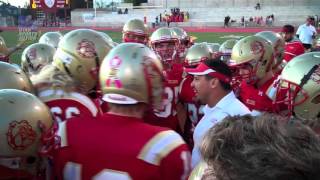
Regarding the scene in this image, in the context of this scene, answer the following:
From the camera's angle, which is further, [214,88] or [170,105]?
[170,105]

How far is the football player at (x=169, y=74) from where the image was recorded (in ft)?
14.5

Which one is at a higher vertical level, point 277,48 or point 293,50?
point 277,48

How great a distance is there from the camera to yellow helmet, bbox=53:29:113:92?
386 centimetres

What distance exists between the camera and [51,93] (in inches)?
123

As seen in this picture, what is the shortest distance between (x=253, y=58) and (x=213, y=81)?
43.1 inches

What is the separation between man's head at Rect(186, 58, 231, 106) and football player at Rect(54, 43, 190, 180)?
3.45 ft

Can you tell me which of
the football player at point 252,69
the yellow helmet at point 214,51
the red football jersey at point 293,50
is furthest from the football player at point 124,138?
the red football jersey at point 293,50

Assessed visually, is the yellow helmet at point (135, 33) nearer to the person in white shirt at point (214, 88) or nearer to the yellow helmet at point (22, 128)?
the person in white shirt at point (214, 88)

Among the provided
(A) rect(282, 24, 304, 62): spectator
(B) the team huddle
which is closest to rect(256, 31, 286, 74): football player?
(A) rect(282, 24, 304, 62): spectator

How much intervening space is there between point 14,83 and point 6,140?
2.86 feet

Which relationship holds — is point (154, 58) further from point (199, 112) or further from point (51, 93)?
point (199, 112)

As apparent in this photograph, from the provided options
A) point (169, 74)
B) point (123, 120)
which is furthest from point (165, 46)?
point (123, 120)

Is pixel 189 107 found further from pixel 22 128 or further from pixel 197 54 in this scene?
pixel 22 128

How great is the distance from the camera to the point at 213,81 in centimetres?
367
